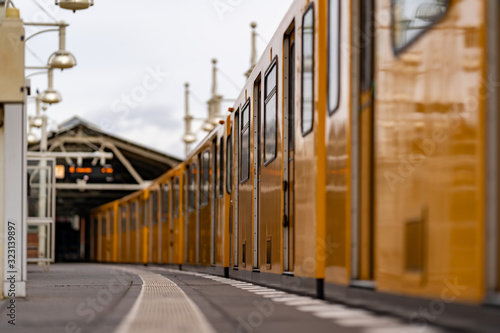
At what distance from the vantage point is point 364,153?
25.6 feet

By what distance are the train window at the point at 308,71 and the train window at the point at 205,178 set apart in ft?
37.2

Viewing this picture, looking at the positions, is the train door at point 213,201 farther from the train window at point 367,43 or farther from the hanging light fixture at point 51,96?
the train window at point 367,43

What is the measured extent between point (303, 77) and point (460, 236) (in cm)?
510

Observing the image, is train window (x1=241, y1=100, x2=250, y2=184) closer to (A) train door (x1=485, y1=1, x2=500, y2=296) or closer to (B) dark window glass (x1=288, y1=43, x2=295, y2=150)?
(B) dark window glass (x1=288, y1=43, x2=295, y2=150)

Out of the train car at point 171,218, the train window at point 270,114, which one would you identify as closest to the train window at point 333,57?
the train window at point 270,114

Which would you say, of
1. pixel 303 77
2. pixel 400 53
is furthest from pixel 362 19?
pixel 303 77

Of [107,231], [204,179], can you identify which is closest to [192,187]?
[204,179]

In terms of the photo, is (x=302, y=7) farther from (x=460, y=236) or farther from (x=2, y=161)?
(x=460, y=236)

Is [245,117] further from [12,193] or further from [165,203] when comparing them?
[165,203]

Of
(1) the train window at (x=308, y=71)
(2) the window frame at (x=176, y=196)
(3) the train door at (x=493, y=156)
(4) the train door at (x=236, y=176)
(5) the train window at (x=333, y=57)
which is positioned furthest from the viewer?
(2) the window frame at (x=176, y=196)

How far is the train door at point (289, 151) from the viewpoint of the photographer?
11.1 m

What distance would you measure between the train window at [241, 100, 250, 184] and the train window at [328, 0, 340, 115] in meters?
6.18

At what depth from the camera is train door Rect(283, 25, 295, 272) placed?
11.1 meters

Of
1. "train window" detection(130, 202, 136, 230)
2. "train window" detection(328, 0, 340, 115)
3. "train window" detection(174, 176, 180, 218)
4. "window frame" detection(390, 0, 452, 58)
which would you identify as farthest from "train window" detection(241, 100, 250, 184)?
"train window" detection(130, 202, 136, 230)
